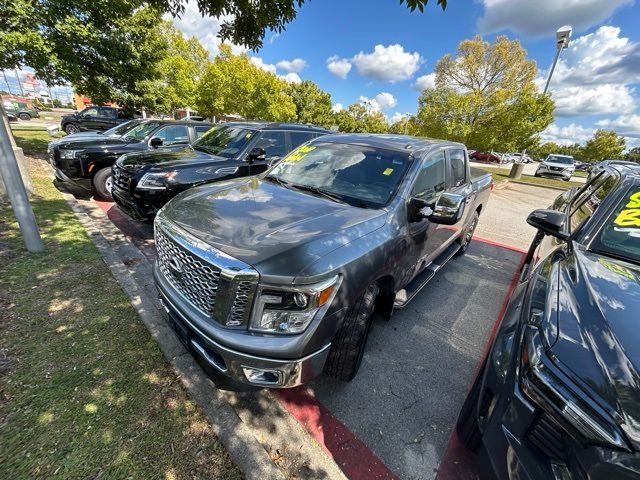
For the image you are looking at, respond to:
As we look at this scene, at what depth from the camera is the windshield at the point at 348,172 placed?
2775 millimetres

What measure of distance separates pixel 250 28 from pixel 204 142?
2662mm

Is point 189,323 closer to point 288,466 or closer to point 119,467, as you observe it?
point 119,467

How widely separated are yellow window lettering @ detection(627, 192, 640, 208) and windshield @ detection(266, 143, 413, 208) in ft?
5.64

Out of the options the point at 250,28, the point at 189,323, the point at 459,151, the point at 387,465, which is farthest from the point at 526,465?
the point at 250,28

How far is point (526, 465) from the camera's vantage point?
124 cm

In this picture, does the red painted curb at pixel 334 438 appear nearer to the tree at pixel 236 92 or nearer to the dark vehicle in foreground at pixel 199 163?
the dark vehicle in foreground at pixel 199 163

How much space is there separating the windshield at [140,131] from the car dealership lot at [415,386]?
12.2 ft

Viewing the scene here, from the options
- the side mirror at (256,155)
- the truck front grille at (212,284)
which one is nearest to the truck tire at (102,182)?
the side mirror at (256,155)

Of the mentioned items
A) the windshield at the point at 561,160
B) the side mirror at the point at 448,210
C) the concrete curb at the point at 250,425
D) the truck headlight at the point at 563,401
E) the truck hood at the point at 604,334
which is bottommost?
the concrete curb at the point at 250,425

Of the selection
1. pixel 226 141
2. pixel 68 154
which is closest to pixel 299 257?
pixel 226 141

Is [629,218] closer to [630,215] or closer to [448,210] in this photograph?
[630,215]

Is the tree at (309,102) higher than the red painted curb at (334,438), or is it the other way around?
the tree at (309,102)

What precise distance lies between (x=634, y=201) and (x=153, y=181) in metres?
5.21

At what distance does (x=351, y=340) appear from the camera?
223cm
